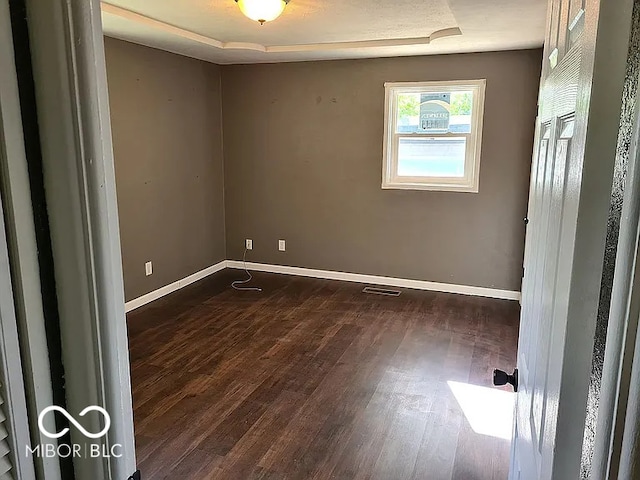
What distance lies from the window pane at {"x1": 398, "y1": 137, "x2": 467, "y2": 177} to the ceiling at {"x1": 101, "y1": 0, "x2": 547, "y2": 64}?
0.81m

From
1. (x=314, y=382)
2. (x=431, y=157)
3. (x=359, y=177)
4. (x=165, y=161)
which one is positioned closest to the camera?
(x=314, y=382)

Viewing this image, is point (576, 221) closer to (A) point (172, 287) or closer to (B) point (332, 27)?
(B) point (332, 27)

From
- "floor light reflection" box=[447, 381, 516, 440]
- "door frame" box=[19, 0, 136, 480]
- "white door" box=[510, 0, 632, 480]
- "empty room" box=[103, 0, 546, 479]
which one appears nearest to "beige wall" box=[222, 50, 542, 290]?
"empty room" box=[103, 0, 546, 479]

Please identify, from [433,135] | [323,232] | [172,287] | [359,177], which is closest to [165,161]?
[172,287]

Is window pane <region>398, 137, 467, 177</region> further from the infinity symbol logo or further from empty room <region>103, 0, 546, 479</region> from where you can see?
the infinity symbol logo

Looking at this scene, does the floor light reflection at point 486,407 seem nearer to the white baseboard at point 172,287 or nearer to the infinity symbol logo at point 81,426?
the infinity symbol logo at point 81,426

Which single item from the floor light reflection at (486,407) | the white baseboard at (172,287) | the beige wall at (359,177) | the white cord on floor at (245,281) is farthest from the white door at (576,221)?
the white cord on floor at (245,281)

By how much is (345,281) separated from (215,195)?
68.4 inches

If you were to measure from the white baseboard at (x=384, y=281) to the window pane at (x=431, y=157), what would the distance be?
110cm

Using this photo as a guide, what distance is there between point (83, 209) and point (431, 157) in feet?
14.2

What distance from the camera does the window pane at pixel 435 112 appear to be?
15.1 feet

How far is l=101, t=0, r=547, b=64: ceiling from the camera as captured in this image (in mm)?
3045

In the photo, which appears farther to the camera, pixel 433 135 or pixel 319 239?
pixel 319 239

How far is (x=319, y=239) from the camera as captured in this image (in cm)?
Answer: 536
